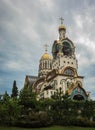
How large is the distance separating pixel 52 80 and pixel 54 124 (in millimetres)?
25360

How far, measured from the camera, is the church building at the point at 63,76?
5972cm

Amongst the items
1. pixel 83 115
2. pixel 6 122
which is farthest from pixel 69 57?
pixel 6 122

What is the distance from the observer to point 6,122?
127ft

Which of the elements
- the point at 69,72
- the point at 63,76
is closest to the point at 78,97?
the point at 63,76

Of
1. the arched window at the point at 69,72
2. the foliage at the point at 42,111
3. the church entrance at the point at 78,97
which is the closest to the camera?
the foliage at the point at 42,111

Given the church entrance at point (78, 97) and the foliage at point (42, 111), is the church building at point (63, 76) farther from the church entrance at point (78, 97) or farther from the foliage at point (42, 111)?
the foliage at point (42, 111)

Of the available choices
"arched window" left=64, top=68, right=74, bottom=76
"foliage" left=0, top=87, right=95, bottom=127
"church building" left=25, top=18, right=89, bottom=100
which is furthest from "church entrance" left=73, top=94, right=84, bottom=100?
"foliage" left=0, top=87, right=95, bottom=127

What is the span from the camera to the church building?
5972cm

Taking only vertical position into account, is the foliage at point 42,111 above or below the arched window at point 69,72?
below

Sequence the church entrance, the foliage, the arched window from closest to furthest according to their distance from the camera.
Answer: the foliage
the church entrance
the arched window

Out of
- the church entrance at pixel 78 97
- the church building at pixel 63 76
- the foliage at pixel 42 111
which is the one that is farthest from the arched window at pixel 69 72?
the foliage at pixel 42 111

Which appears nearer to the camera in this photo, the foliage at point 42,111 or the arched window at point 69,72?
the foliage at point 42,111

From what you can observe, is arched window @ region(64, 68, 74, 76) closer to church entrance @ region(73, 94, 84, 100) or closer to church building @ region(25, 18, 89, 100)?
church building @ region(25, 18, 89, 100)

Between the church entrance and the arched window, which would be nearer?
the church entrance
